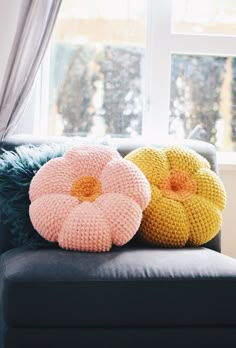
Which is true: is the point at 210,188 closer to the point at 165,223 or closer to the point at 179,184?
the point at 179,184

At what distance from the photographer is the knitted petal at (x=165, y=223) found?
1622 millimetres

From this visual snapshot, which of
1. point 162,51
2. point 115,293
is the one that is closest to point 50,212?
point 115,293

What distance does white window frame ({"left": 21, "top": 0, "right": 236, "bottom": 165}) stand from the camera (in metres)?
2.42

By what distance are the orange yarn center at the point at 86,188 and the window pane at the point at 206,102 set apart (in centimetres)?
100

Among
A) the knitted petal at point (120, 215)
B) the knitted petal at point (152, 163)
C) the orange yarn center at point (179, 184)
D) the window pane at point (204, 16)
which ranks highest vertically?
the window pane at point (204, 16)

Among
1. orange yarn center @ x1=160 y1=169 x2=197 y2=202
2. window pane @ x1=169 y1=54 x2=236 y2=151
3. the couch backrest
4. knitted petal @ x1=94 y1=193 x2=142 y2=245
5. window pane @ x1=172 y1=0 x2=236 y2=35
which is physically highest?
window pane @ x1=172 y1=0 x2=236 y2=35

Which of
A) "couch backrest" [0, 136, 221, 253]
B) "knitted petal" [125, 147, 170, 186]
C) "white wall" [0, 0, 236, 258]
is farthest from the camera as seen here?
"white wall" [0, 0, 236, 258]

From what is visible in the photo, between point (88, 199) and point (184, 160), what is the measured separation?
432 mm

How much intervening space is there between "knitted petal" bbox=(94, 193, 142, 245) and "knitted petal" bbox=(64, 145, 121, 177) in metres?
0.17

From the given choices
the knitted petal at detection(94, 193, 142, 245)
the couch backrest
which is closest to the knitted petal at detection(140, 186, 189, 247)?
the knitted petal at detection(94, 193, 142, 245)

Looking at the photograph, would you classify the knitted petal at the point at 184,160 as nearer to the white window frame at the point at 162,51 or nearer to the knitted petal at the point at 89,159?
the knitted petal at the point at 89,159

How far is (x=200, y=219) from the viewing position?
1658 millimetres

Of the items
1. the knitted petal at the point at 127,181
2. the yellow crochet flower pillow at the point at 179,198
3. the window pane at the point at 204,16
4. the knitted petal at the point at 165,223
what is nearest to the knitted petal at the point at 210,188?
the yellow crochet flower pillow at the point at 179,198

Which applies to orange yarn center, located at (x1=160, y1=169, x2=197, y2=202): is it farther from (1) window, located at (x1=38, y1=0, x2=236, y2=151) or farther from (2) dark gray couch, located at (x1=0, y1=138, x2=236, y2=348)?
(1) window, located at (x1=38, y1=0, x2=236, y2=151)
